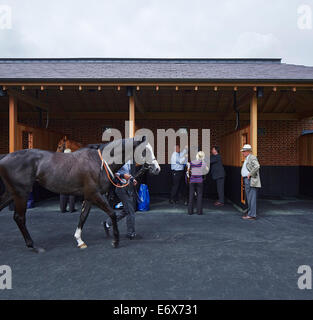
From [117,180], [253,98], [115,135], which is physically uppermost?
[253,98]

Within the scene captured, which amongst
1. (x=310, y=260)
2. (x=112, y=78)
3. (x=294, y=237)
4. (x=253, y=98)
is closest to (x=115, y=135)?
(x=112, y=78)

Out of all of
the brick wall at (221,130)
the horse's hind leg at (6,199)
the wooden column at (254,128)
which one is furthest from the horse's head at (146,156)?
the brick wall at (221,130)

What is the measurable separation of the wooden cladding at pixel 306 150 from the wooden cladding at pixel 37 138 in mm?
10127

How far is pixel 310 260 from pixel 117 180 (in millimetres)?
3301

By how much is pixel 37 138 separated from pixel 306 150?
34.2 feet

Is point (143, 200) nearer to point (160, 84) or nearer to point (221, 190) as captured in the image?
point (221, 190)

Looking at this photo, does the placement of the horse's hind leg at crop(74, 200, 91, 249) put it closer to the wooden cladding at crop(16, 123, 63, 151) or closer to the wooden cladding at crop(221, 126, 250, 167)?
the wooden cladding at crop(16, 123, 63, 151)

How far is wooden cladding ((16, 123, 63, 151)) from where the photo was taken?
725cm

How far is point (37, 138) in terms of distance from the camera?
816 cm

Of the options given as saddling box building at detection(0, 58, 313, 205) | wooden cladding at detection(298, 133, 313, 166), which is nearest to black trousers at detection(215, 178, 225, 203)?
saddling box building at detection(0, 58, 313, 205)

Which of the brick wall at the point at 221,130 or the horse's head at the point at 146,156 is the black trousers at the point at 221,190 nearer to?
the brick wall at the point at 221,130

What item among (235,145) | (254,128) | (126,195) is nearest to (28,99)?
(126,195)

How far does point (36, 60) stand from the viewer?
13.3 metres
